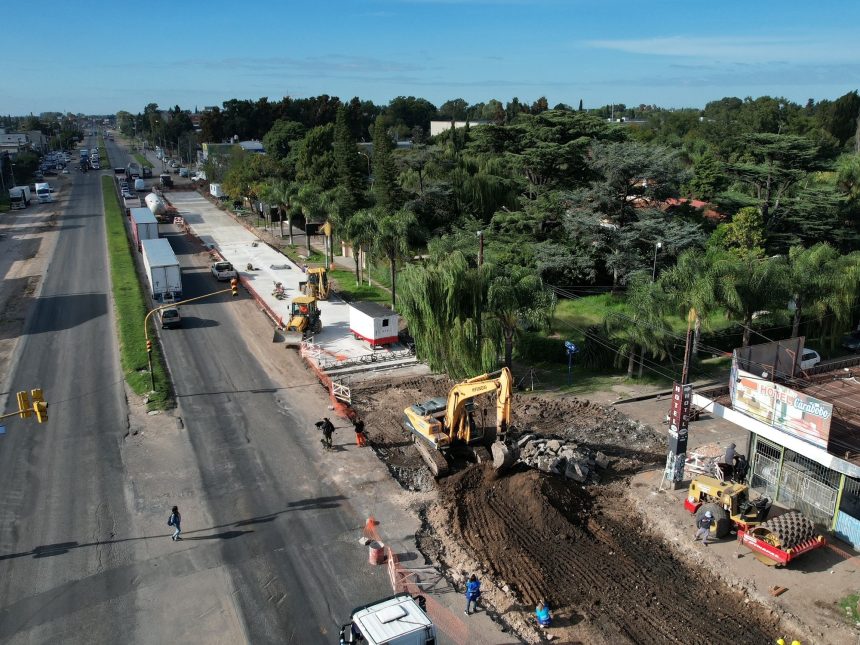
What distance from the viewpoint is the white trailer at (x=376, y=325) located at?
126 feet

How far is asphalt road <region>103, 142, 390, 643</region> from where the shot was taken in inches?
709

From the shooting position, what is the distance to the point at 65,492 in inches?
933

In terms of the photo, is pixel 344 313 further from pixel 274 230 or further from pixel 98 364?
pixel 274 230

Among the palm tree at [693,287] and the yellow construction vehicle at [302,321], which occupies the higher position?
the palm tree at [693,287]

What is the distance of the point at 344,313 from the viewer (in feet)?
151

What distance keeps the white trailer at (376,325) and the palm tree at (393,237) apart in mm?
6411

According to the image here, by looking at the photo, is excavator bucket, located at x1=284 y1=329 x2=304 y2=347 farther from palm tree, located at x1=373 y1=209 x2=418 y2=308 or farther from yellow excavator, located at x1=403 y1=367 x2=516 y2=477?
yellow excavator, located at x1=403 y1=367 x2=516 y2=477

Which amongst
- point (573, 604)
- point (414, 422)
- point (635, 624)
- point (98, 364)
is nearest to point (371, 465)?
point (414, 422)

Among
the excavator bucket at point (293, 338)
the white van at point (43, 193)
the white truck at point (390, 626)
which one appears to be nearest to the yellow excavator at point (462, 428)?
the white truck at point (390, 626)

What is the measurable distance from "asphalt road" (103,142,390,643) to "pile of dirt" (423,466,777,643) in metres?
3.34

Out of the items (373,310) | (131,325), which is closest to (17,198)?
(131,325)

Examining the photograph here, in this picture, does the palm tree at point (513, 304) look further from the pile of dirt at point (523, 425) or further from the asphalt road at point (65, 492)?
the asphalt road at point (65, 492)

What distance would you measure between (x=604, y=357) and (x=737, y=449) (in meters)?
9.81

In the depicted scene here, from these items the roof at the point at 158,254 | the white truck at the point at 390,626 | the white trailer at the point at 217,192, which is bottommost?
the white truck at the point at 390,626
